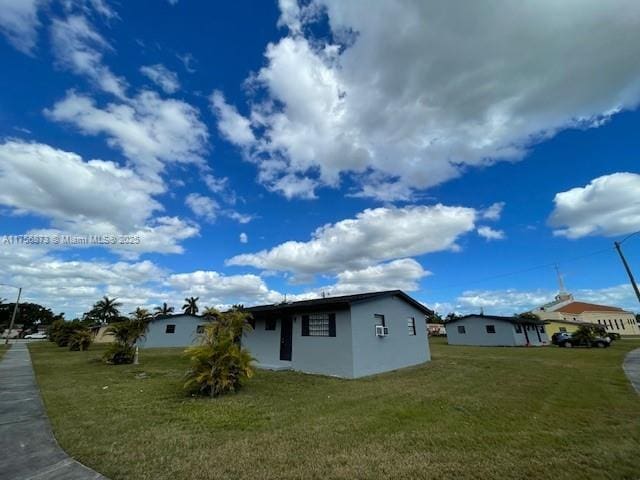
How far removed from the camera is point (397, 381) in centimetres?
1100

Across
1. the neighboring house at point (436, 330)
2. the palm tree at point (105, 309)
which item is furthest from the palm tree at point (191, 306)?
the neighboring house at point (436, 330)

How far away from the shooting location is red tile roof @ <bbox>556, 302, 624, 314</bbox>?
54.0 m

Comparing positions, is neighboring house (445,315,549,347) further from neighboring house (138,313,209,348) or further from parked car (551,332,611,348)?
neighboring house (138,313,209,348)

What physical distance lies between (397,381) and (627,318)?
70766mm

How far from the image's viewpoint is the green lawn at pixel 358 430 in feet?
13.7

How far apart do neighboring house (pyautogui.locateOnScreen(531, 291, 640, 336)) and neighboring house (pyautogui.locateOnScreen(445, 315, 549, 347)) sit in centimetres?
2307

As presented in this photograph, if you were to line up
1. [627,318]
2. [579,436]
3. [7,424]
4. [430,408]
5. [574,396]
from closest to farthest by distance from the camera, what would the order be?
1. [579,436]
2. [7,424]
3. [430,408]
4. [574,396]
5. [627,318]

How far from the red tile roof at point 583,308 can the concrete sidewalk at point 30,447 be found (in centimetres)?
6928

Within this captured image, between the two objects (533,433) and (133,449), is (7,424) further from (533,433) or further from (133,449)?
(533,433)

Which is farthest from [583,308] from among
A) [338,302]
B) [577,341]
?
[338,302]

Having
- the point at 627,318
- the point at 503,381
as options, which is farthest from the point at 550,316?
the point at 503,381

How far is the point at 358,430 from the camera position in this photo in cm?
570

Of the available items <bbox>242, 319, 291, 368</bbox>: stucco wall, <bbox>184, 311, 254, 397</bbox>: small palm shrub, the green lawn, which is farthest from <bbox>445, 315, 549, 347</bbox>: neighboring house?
<bbox>184, 311, 254, 397</bbox>: small palm shrub

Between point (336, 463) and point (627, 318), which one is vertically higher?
point (627, 318)
